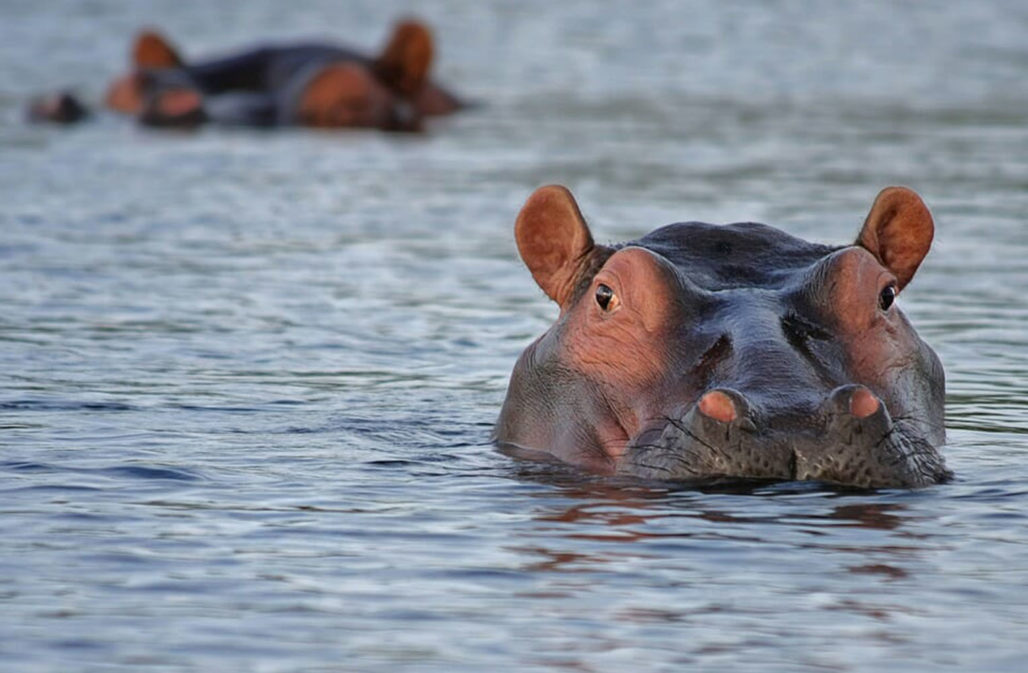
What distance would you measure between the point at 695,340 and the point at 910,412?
822 mm

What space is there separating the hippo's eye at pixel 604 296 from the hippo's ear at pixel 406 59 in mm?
14963

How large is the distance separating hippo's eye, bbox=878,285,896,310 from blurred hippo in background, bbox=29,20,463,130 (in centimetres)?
1525

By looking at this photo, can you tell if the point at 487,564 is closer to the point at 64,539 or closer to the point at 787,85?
the point at 64,539

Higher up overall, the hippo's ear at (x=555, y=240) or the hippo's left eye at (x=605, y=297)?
the hippo's ear at (x=555, y=240)

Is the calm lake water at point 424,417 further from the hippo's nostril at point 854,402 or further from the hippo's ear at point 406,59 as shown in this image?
the hippo's ear at point 406,59

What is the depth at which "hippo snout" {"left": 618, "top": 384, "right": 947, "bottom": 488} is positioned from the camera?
7324mm

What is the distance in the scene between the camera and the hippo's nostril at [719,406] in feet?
24.0

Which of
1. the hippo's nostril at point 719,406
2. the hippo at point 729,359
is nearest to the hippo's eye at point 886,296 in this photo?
the hippo at point 729,359

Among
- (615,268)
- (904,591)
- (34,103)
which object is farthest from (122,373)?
(34,103)

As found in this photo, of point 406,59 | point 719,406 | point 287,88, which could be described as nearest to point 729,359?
point 719,406

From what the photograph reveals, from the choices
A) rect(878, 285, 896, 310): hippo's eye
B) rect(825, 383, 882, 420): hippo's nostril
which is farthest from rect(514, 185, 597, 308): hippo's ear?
rect(825, 383, 882, 420): hippo's nostril

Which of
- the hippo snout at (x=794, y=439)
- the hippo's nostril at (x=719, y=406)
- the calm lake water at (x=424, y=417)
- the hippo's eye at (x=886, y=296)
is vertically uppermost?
the hippo's eye at (x=886, y=296)

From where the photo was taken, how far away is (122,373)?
421 inches

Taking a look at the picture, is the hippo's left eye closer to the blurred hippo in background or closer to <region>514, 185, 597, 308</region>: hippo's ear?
<region>514, 185, 597, 308</region>: hippo's ear
